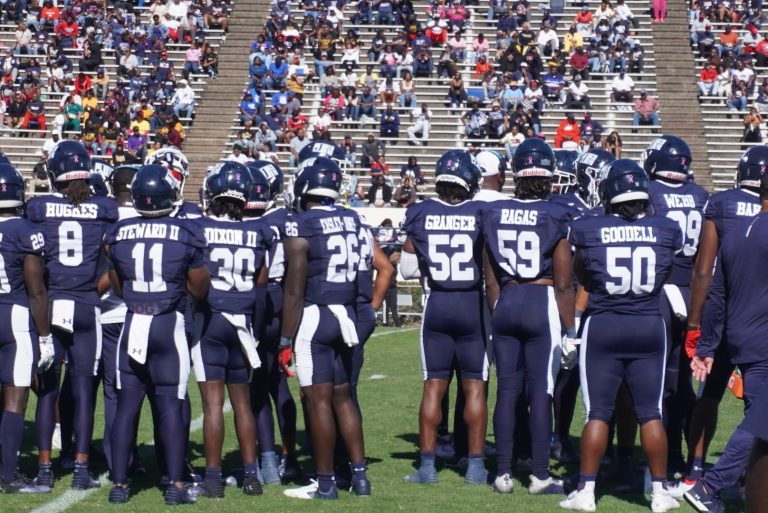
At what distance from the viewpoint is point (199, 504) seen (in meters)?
7.58

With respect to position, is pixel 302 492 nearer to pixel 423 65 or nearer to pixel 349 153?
pixel 349 153

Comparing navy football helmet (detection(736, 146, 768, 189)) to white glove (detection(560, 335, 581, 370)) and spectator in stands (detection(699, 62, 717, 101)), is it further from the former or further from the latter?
spectator in stands (detection(699, 62, 717, 101))

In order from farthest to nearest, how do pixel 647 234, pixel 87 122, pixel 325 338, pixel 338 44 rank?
pixel 338 44 < pixel 87 122 < pixel 325 338 < pixel 647 234

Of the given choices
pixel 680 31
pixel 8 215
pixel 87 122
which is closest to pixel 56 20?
pixel 87 122

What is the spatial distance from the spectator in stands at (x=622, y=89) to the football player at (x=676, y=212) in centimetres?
1917

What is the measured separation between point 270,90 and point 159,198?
818 inches

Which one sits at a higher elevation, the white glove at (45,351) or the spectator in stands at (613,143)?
the spectator in stands at (613,143)

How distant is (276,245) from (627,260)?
7.90 feet

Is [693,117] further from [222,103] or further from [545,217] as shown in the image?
[545,217]

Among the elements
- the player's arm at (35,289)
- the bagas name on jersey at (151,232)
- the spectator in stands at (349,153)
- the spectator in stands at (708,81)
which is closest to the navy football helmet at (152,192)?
the bagas name on jersey at (151,232)

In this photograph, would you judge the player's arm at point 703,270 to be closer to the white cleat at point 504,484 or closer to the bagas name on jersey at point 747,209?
the bagas name on jersey at point 747,209

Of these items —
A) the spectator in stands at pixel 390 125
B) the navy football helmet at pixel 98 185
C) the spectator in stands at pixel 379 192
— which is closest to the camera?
the navy football helmet at pixel 98 185

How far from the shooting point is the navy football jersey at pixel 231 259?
782 cm

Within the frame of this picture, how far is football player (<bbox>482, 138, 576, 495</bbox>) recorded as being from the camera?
26.2ft
